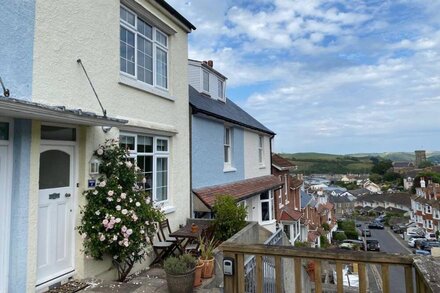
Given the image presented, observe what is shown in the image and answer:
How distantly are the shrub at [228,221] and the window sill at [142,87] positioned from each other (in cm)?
379

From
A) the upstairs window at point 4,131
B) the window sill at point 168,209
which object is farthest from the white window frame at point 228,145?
the upstairs window at point 4,131

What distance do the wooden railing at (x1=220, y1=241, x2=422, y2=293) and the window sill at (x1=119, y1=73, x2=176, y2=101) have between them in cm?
510

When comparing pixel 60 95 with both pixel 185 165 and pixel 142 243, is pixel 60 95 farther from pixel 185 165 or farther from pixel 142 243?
pixel 185 165

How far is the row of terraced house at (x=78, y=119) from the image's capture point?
15.2 ft

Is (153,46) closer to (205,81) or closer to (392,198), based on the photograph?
(205,81)

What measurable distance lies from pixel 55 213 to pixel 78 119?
1913mm

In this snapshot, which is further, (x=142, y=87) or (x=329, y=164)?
(x=329, y=164)

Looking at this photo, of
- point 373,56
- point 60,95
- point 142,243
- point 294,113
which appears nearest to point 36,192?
point 60,95

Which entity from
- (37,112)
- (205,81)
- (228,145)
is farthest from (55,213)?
(205,81)

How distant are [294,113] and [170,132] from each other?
23240mm

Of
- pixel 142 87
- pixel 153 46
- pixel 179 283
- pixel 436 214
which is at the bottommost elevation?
pixel 436 214

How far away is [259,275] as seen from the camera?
12.1 ft

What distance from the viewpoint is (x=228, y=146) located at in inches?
558

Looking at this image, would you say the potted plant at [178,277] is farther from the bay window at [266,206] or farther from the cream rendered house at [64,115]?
the bay window at [266,206]
